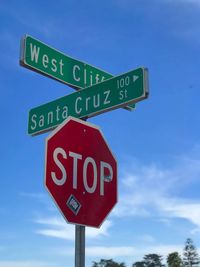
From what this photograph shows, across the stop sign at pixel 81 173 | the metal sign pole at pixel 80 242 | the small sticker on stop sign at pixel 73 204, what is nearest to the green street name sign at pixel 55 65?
the stop sign at pixel 81 173

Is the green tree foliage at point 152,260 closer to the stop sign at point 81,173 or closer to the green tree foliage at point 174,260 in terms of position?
the green tree foliage at point 174,260

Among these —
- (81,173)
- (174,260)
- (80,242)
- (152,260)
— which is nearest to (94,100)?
(81,173)

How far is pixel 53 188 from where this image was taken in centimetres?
438

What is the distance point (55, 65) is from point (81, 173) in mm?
1898

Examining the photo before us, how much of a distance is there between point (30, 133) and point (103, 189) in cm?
167

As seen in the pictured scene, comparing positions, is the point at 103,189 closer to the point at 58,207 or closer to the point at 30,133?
the point at 58,207

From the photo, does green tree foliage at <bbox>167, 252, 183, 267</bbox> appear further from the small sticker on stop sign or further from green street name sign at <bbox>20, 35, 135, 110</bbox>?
the small sticker on stop sign

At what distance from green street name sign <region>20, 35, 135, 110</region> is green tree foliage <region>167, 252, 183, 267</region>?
82.1 metres

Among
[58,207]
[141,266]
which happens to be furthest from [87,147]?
[141,266]

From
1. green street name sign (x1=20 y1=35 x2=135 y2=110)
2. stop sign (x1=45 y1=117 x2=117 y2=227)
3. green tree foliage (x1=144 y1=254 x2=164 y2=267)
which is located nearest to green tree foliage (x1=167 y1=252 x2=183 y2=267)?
green tree foliage (x1=144 y1=254 x2=164 y2=267)

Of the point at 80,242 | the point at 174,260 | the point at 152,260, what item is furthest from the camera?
the point at 152,260

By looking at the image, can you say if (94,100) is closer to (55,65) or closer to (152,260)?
(55,65)

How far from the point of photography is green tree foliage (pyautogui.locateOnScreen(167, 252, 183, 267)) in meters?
84.9

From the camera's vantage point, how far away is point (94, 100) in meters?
5.79
